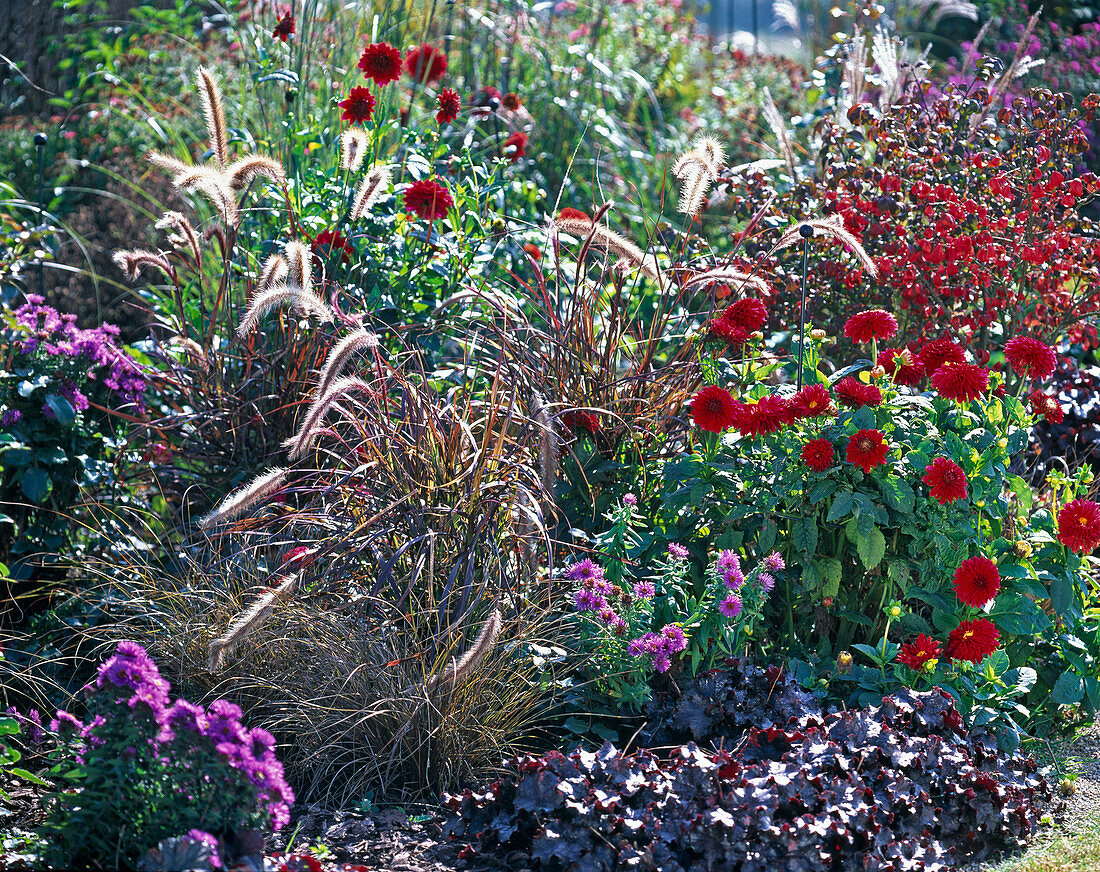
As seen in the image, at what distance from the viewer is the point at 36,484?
3922mm

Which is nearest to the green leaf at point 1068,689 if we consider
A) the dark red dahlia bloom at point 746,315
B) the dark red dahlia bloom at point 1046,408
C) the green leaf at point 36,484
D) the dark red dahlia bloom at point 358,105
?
the dark red dahlia bloom at point 1046,408

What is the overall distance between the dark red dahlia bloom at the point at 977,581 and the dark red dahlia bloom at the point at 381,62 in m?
2.97

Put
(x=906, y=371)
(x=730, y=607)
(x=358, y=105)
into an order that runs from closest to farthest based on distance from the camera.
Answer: (x=730, y=607)
(x=906, y=371)
(x=358, y=105)

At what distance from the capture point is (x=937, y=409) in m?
3.66

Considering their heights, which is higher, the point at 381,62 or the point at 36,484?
the point at 381,62

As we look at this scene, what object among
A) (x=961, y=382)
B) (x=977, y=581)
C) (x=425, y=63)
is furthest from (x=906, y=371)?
(x=425, y=63)

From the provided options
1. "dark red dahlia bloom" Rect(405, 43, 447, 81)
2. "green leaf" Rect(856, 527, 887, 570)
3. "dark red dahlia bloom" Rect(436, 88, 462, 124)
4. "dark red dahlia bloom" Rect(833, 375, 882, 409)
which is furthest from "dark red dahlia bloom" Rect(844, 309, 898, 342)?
"dark red dahlia bloom" Rect(405, 43, 447, 81)

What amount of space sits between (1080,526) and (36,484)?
3465 mm

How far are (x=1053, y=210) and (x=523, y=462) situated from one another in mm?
2716

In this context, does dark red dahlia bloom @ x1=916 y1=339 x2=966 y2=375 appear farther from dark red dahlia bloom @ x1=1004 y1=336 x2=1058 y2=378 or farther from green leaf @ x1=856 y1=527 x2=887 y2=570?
green leaf @ x1=856 y1=527 x2=887 y2=570

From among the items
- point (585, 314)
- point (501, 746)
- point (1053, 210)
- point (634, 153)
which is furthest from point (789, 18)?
point (501, 746)

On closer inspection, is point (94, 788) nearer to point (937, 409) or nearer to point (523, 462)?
point (523, 462)

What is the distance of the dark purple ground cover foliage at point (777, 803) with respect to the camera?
266 cm

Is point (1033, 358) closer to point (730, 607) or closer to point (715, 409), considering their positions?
point (715, 409)
